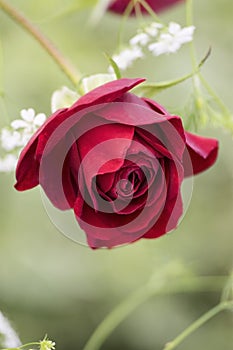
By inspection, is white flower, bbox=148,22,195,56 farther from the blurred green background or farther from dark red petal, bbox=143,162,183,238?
the blurred green background

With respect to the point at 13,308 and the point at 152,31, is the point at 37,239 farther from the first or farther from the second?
the point at 152,31

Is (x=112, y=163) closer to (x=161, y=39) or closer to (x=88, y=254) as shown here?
(x=161, y=39)

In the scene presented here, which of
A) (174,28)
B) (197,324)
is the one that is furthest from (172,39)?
(197,324)

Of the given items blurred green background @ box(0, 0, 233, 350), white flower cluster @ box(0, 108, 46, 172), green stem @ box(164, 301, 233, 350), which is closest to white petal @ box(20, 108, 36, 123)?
white flower cluster @ box(0, 108, 46, 172)

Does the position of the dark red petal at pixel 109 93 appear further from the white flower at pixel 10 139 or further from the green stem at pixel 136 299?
the green stem at pixel 136 299

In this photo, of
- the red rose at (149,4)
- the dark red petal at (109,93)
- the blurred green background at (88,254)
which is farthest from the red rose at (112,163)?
the blurred green background at (88,254)

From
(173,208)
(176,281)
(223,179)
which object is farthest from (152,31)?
(223,179)
